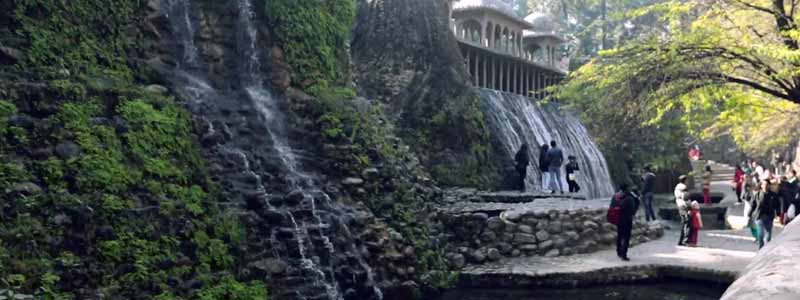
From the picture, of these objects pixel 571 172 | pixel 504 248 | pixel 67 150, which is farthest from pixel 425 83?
pixel 67 150

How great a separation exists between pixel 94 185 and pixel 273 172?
9.97ft

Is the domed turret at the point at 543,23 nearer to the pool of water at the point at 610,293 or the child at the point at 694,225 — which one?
the child at the point at 694,225

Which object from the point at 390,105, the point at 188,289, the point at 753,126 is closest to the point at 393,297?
the point at 188,289

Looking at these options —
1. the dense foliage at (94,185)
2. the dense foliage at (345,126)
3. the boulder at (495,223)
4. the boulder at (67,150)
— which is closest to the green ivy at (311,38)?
the dense foliage at (345,126)

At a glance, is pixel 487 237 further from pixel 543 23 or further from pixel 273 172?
pixel 543 23

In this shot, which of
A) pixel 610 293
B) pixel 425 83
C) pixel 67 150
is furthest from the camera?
pixel 425 83

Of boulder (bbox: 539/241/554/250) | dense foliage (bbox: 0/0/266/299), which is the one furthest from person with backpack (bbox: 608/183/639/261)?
dense foliage (bbox: 0/0/266/299)

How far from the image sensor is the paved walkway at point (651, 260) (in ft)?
33.9

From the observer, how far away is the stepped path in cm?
1015

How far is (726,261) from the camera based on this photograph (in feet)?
35.3

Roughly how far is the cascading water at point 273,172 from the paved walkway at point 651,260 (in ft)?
8.95

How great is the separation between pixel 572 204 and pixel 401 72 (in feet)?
27.7

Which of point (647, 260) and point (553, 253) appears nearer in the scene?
point (647, 260)

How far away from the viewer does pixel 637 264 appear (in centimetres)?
1064
